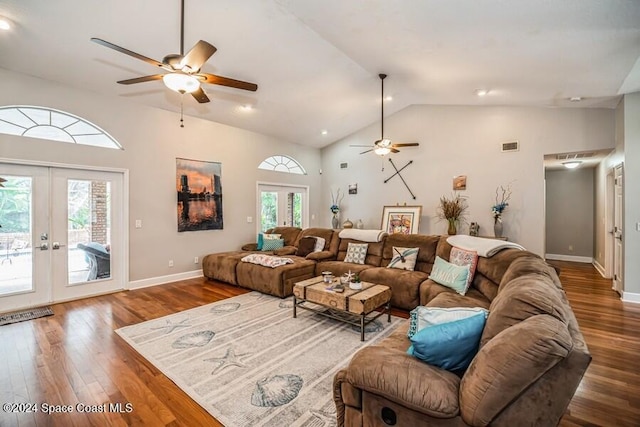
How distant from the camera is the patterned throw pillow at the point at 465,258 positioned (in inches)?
132

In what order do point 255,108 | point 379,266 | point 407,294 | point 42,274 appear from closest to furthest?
point 407,294
point 42,274
point 379,266
point 255,108

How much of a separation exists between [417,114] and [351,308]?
5196 mm

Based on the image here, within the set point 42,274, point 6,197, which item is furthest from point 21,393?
point 6,197

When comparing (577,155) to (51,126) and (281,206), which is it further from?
(51,126)

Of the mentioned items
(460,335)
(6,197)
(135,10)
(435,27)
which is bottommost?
(460,335)

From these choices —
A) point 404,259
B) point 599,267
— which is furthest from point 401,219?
point 599,267

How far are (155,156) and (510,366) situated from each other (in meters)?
5.70

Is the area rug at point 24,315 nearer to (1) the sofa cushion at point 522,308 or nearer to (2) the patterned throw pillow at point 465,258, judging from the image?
(1) the sofa cushion at point 522,308

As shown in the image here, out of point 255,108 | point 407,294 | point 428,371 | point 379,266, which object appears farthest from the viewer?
point 255,108

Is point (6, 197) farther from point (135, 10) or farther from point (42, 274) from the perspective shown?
point (135, 10)

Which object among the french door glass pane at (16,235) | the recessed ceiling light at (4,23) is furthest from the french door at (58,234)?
the recessed ceiling light at (4,23)

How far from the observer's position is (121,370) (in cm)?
253

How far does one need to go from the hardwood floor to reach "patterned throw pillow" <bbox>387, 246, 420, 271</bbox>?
69cm

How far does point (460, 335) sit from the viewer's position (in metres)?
1.50
